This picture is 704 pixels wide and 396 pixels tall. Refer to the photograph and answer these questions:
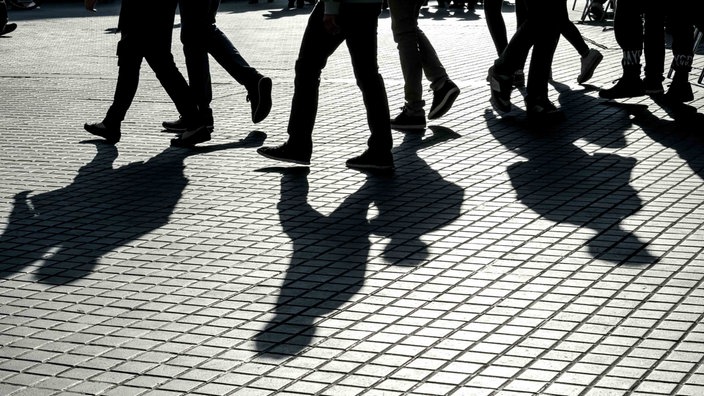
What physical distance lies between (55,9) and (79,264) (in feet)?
72.3

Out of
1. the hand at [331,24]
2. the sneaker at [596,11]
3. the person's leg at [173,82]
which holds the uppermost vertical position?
the hand at [331,24]

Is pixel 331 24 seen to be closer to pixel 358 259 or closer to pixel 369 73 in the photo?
pixel 369 73

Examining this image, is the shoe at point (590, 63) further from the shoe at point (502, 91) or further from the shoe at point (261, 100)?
the shoe at point (261, 100)

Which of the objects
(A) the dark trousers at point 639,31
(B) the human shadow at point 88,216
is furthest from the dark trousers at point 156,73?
(A) the dark trousers at point 639,31

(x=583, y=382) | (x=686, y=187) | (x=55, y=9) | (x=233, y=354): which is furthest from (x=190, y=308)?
(x=55, y=9)

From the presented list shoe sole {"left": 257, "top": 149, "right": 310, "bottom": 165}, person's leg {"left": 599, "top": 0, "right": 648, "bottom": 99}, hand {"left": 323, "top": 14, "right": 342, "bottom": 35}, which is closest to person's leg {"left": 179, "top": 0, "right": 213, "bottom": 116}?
shoe sole {"left": 257, "top": 149, "right": 310, "bottom": 165}

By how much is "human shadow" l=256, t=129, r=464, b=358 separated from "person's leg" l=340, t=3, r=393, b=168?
15 cm

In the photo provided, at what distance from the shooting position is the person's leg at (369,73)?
7.23 metres

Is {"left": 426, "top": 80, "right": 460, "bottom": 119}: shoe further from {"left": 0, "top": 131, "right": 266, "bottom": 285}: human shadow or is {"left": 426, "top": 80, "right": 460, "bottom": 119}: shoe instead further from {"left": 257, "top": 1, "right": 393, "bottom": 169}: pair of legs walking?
{"left": 0, "top": 131, "right": 266, "bottom": 285}: human shadow

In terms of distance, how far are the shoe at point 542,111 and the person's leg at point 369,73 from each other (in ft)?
6.51

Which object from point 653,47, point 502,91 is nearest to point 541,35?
point 502,91

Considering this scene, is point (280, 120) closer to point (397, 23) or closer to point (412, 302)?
point (397, 23)

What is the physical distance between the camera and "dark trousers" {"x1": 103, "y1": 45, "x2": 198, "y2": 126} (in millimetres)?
8734

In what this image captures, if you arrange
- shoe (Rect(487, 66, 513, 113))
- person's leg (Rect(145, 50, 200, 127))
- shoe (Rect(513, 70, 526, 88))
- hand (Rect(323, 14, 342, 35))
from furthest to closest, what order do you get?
shoe (Rect(513, 70, 526, 88)) < shoe (Rect(487, 66, 513, 113)) < person's leg (Rect(145, 50, 200, 127)) < hand (Rect(323, 14, 342, 35))
